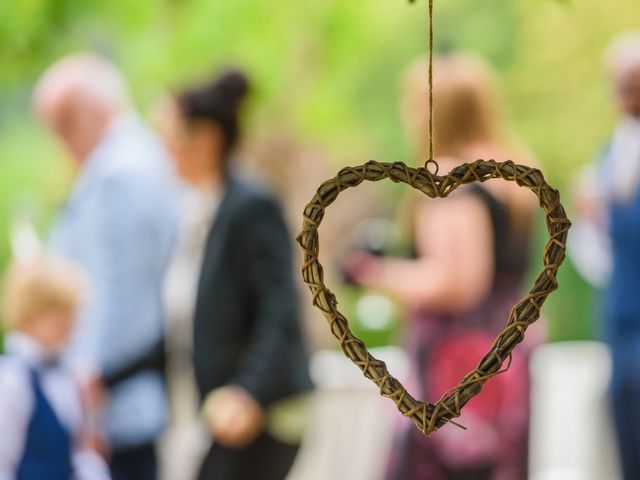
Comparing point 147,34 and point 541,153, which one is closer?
point 147,34

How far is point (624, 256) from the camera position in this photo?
3229 mm

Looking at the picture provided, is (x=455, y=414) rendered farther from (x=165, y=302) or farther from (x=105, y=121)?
(x=105, y=121)

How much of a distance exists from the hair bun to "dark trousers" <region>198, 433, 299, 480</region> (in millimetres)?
902

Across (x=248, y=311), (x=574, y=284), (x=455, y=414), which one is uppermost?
(x=574, y=284)

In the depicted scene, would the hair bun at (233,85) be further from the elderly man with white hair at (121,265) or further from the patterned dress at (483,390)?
the patterned dress at (483,390)

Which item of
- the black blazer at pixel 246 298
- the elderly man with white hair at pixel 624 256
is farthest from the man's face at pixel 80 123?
the elderly man with white hair at pixel 624 256

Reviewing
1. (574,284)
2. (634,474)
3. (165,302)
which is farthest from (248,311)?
(574,284)

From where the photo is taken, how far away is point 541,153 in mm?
6059

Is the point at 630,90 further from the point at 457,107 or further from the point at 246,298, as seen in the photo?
the point at 246,298

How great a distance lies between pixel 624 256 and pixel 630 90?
465mm

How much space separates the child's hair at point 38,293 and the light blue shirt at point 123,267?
35 cm

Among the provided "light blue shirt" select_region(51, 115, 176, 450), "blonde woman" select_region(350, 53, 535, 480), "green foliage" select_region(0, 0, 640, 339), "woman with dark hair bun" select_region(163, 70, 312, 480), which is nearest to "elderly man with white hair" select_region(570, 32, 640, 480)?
"blonde woman" select_region(350, 53, 535, 480)

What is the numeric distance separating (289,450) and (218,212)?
0.64 metres

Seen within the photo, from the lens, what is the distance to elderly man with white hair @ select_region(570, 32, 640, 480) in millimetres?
3182
